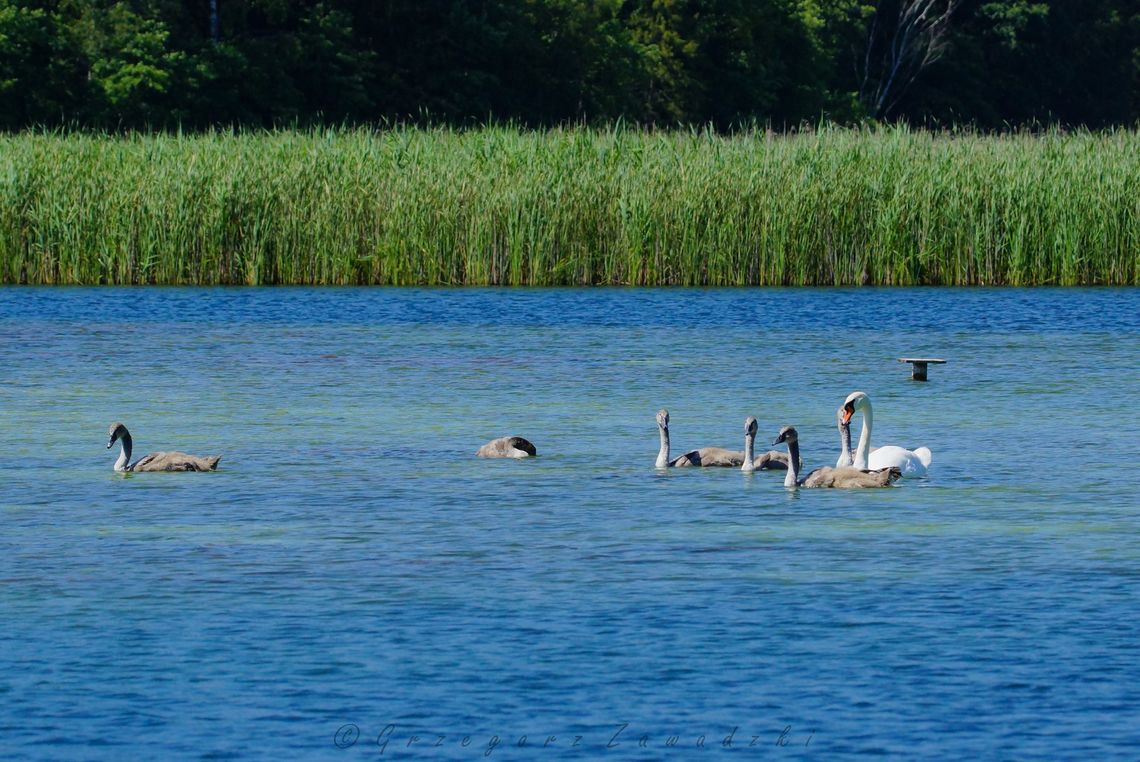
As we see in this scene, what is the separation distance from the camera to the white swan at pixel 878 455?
11484 mm

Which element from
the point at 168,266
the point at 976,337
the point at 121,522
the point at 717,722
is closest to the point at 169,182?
the point at 168,266

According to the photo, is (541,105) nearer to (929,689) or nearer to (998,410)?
(998,410)

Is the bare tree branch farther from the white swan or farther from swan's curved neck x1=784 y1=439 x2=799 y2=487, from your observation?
swan's curved neck x1=784 y1=439 x2=799 y2=487

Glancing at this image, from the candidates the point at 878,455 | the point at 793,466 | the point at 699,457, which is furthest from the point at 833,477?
the point at 699,457

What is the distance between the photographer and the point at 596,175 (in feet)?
A: 84.9

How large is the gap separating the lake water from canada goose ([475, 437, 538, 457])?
0.68 feet

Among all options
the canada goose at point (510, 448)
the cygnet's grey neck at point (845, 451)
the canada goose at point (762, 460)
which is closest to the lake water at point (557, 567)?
the canada goose at point (762, 460)

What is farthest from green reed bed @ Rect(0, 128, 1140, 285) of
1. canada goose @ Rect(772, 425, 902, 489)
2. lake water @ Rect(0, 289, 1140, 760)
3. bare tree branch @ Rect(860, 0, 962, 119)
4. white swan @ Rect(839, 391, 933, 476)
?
bare tree branch @ Rect(860, 0, 962, 119)

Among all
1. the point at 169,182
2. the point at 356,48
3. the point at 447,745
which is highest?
the point at 356,48

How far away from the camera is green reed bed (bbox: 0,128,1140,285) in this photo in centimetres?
2559

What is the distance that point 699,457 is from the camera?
11.9m

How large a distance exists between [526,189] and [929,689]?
19012 millimetres

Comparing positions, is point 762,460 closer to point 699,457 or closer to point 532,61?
point 699,457

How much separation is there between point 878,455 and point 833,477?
43 cm
